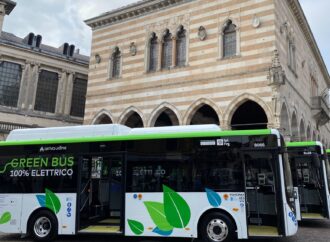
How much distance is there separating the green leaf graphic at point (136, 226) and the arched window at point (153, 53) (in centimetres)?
1375

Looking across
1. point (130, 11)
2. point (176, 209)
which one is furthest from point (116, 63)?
point (176, 209)

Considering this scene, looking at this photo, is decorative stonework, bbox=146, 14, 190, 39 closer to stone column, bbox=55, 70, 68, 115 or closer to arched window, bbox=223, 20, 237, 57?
arched window, bbox=223, 20, 237, 57

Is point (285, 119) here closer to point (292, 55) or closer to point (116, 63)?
point (292, 55)

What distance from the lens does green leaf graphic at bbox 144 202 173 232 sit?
862 centimetres

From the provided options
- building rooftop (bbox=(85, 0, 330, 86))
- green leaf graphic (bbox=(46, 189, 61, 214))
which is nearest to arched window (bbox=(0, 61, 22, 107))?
building rooftop (bbox=(85, 0, 330, 86))

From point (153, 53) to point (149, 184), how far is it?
1404cm

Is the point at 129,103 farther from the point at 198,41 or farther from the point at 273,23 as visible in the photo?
the point at 273,23

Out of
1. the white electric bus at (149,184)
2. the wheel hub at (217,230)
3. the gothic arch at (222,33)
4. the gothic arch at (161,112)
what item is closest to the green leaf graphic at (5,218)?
the white electric bus at (149,184)

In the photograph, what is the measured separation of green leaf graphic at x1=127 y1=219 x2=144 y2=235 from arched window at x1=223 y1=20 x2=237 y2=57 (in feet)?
40.2

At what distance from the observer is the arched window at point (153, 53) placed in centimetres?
2142

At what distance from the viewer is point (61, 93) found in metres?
35.5

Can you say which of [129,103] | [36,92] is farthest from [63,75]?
[129,103]

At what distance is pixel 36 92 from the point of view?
34000 mm

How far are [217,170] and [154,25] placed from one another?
15.1 metres
